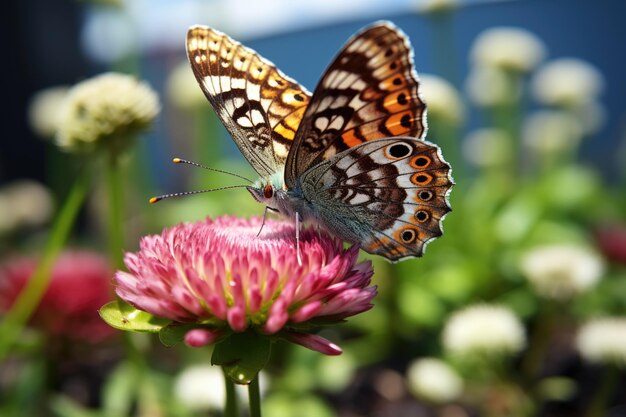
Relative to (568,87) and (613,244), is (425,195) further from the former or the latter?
(568,87)

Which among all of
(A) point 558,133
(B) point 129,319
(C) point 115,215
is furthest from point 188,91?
(B) point 129,319

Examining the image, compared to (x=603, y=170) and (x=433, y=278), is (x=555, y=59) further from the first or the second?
(x=433, y=278)

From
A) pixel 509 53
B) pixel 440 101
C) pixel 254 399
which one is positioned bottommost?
pixel 254 399

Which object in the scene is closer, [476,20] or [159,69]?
[476,20]

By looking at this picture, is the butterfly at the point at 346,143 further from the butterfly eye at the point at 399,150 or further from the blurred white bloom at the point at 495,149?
the blurred white bloom at the point at 495,149

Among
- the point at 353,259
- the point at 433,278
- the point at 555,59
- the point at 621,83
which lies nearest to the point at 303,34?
the point at 555,59
